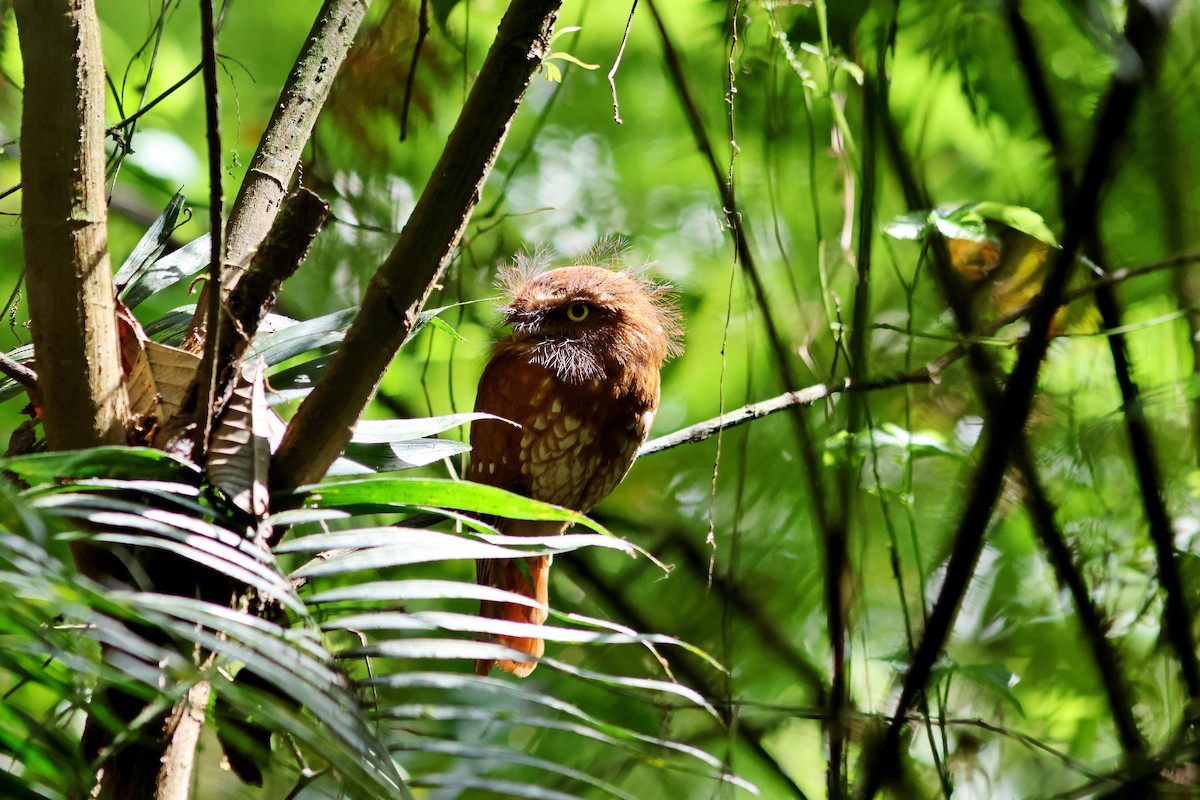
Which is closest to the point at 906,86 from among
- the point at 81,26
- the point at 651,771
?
the point at 651,771

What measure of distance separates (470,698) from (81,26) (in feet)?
3.37

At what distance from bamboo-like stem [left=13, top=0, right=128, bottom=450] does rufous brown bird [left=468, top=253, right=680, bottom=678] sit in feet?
2.25

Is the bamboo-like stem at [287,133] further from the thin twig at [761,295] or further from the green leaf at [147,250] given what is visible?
the thin twig at [761,295]

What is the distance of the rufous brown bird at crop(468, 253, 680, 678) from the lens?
4.22 ft

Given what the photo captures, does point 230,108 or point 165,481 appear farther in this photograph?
point 230,108

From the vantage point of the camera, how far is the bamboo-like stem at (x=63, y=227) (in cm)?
65

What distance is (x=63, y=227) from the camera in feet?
2.14

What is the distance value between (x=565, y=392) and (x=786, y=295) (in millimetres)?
764

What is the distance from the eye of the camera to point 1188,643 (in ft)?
5.28

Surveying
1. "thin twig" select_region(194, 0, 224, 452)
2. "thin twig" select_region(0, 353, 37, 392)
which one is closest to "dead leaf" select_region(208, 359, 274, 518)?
"thin twig" select_region(194, 0, 224, 452)

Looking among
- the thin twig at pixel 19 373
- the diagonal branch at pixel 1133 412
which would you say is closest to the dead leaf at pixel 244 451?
the thin twig at pixel 19 373

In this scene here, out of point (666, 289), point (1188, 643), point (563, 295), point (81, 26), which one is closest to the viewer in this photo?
point (81, 26)

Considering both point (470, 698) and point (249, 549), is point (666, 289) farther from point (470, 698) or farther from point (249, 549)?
point (249, 549)

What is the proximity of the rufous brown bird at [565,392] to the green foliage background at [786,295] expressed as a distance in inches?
14.9
